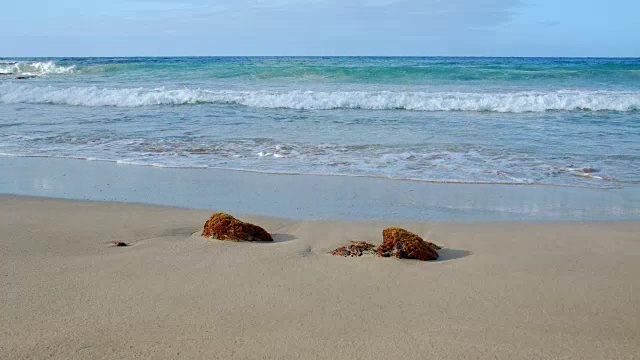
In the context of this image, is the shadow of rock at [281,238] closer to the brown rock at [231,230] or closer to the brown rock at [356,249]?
the brown rock at [231,230]

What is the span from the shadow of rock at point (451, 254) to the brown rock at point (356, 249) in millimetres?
459

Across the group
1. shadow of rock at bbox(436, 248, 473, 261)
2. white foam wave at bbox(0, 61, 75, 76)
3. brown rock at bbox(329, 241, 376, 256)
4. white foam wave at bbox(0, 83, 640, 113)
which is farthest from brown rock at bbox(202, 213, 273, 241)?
white foam wave at bbox(0, 61, 75, 76)

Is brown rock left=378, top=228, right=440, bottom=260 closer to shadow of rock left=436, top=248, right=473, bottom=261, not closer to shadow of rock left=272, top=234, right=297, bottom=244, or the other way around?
shadow of rock left=436, top=248, right=473, bottom=261

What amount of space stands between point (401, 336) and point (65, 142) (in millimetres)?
8014

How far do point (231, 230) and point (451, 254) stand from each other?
153cm

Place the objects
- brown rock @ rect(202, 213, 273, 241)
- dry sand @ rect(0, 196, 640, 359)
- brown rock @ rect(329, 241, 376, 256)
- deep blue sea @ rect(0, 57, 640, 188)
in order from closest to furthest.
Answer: dry sand @ rect(0, 196, 640, 359)
brown rock @ rect(329, 241, 376, 256)
brown rock @ rect(202, 213, 273, 241)
deep blue sea @ rect(0, 57, 640, 188)

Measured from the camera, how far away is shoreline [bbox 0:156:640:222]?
5.22m

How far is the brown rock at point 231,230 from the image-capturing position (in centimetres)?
412

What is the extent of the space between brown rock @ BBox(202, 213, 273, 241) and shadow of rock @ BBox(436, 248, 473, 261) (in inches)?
48.6

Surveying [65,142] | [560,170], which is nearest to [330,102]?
[65,142]

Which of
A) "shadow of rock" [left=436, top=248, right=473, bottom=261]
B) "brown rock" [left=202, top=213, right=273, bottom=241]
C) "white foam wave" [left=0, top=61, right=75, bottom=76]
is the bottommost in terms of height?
"shadow of rock" [left=436, top=248, right=473, bottom=261]

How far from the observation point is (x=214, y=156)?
8039 millimetres

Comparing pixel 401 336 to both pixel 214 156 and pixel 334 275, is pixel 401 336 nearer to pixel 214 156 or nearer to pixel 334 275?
pixel 334 275

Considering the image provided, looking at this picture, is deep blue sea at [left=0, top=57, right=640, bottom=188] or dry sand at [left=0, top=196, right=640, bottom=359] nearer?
dry sand at [left=0, top=196, right=640, bottom=359]
